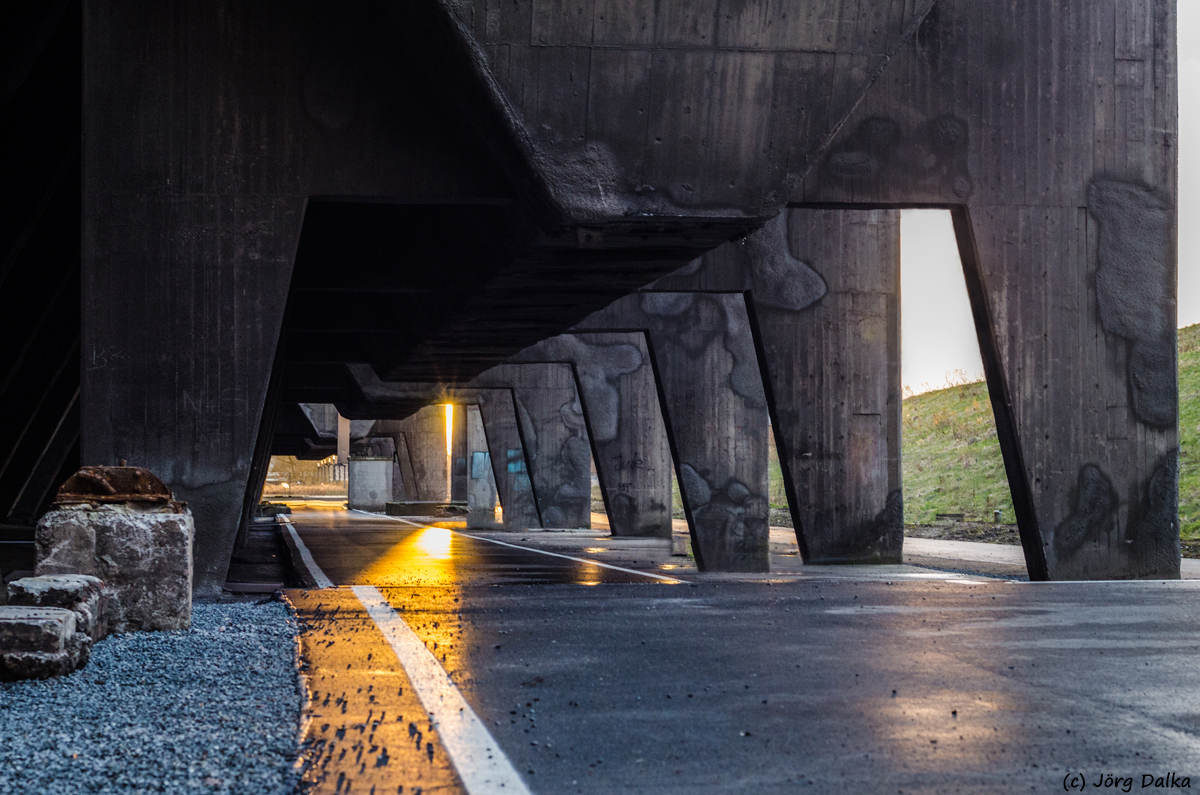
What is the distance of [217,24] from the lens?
34.2 ft

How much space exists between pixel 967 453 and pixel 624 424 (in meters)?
17.8

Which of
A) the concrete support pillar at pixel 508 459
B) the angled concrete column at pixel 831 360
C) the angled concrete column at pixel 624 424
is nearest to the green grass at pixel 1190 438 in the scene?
the angled concrete column at pixel 831 360

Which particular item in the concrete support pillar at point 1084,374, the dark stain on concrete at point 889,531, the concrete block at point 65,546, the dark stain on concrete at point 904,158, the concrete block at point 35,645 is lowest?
the dark stain on concrete at point 889,531

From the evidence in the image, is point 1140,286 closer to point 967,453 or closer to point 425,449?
point 967,453

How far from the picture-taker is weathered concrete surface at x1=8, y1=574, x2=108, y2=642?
625 cm

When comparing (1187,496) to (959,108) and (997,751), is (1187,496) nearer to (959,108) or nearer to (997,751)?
(959,108)

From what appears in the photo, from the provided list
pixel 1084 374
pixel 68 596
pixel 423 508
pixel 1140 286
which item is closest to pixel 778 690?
pixel 68 596

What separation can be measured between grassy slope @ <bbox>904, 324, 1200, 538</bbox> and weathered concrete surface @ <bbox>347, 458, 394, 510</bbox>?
97.2 ft

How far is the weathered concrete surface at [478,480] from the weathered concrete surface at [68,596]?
30.1m

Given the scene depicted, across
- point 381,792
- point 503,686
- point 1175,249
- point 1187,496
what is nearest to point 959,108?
point 1175,249

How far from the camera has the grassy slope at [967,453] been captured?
3059 cm

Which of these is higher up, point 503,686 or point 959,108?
point 959,108

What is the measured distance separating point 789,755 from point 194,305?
25.2 feet

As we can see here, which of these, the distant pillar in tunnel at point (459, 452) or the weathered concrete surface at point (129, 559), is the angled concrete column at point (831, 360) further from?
the distant pillar in tunnel at point (459, 452)
